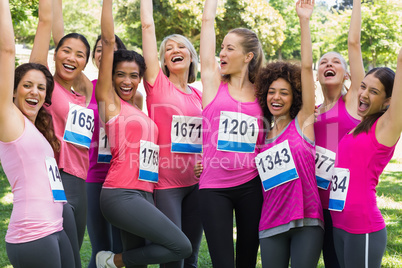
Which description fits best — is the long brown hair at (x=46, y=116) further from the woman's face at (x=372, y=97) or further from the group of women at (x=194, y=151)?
the woman's face at (x=372, y=97)

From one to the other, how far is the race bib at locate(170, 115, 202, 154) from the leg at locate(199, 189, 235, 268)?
50 cm

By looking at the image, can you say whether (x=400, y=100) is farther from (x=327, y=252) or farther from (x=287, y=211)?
(x=327, y=252)

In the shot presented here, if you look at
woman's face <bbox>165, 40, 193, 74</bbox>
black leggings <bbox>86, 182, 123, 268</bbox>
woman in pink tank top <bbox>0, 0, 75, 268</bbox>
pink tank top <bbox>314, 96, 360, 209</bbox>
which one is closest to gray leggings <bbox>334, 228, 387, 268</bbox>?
pink tank top <bbox>314, 96, 360, 209</bbox>

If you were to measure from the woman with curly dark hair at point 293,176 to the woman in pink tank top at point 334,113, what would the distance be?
24cm

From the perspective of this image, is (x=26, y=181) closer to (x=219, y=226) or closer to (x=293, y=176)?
(x=219, y=226)

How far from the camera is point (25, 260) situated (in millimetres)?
2543

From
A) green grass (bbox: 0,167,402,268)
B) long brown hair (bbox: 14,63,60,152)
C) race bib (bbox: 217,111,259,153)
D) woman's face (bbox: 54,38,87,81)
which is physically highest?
woman's face (bbox: 54,38,87,81)

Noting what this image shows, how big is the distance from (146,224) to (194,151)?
758 millimetres

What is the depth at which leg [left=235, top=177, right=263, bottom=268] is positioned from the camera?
334 centimetres

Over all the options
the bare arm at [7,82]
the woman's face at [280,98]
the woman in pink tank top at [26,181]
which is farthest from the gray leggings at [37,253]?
the woman's face at [280,98]

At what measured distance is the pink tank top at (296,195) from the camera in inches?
122

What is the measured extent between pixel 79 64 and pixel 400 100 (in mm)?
2332

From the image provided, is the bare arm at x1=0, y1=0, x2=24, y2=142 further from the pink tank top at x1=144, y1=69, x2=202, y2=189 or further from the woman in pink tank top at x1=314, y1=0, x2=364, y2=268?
the woman in pink tank top at x1=314, y1=0, x2=364, y2=268

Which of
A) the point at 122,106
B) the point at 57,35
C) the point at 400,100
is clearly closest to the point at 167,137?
the point at 122,106
